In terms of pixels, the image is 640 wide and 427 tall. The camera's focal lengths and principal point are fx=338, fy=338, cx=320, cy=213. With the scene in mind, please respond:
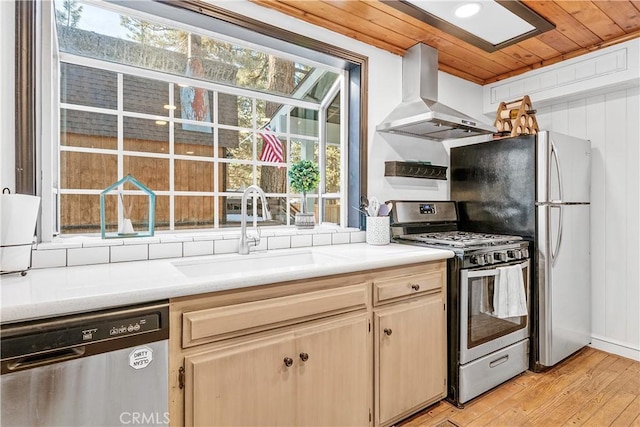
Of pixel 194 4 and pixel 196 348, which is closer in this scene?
pixel 196 348

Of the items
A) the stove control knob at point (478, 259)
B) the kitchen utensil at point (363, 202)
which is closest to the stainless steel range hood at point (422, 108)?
the kitchen utensil at point (363, 202)

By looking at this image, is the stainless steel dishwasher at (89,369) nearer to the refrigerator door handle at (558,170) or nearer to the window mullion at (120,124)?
the window mullion at (120,124)

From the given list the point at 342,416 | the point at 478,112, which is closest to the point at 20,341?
the point at 342,416

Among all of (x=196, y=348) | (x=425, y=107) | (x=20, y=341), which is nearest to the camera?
(x=20, y=341)

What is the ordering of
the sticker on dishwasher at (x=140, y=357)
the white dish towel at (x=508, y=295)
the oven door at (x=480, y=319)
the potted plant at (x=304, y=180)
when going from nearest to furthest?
the sticker on dishwasher at (x=140, y=357) → the oven door at (x=480, y=319) → the white dish towel at (x=508, y=295) → the potted plant at (x=304, y=180)

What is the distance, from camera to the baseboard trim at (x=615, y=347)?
2523 mm

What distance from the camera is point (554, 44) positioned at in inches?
97.4

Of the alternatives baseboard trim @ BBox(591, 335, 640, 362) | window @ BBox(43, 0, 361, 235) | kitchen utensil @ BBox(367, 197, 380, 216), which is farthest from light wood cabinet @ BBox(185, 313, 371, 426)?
baseboard trim @ BBox(591, 335, 640, 362)

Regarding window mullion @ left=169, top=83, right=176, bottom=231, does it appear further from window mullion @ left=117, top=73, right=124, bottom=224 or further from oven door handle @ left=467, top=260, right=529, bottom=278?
oven door handle @ left=467, top=260, right=529, bottom=278

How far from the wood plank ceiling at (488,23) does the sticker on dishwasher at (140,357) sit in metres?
1.85

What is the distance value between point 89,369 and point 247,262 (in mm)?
917

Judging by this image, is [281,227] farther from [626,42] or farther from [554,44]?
[626,42]

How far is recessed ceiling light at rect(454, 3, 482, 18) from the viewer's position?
6.47ft

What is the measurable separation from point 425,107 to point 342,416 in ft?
6.31
